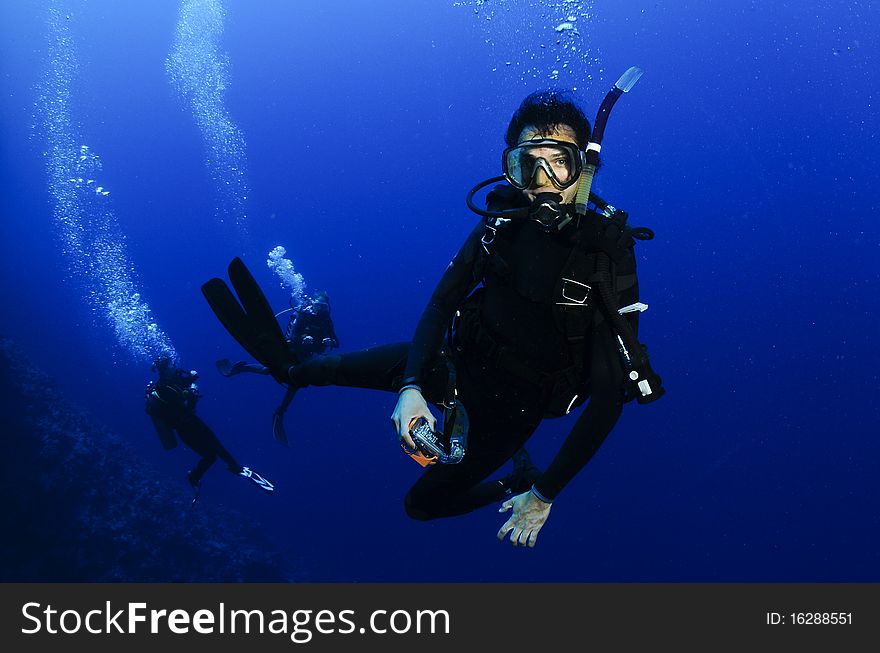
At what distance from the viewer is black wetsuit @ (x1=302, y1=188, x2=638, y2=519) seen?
248 centimetres

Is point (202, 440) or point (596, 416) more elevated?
point (202, 440)

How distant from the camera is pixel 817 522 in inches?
1091

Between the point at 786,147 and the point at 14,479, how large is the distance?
38696mm

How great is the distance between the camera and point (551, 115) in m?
2.72

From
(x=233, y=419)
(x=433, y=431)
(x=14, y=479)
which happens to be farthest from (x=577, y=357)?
(x=233, y=419)

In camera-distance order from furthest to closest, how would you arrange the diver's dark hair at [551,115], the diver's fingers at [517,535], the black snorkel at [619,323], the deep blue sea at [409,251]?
the deep blue sea at [409,251] → the diver's dark hair at [551,115] → the diver's fingers at [517,535] → the black snorkel at [619,323]

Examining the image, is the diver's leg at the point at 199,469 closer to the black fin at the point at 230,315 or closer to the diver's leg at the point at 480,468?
the black fin at the point at 230,315

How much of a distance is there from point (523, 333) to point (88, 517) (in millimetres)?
13259

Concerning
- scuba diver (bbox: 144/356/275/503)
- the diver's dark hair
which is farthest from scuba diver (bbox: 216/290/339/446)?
the diver's dark hair

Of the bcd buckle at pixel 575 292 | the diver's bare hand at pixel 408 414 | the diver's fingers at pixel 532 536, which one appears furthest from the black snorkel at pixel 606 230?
the diver's bare hand at pixel 408 414

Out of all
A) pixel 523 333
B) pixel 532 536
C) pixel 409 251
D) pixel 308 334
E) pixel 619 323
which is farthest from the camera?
pixel 409 251

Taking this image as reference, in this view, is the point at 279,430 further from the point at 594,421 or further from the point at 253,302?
the point at 594,421

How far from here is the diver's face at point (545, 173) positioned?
8.48 feet

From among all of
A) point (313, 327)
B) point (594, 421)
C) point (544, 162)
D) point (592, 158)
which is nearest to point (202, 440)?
point (313, 327)
